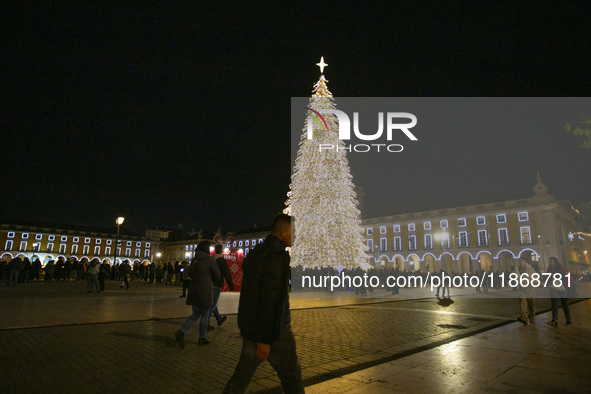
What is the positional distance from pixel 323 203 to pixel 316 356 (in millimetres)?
18163

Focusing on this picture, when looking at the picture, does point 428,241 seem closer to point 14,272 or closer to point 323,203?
point 323,203

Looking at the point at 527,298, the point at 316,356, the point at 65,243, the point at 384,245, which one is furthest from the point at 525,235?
the point at 65,243

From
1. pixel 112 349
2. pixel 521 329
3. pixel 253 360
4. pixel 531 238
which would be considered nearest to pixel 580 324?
pixel 521 329

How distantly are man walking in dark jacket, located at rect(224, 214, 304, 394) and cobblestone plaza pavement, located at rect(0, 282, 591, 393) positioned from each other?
3.94 feet

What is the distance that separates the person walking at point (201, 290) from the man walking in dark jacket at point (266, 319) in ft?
11.5

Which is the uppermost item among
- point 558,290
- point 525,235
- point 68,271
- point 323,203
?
point 525,235

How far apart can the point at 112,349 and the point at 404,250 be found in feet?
215

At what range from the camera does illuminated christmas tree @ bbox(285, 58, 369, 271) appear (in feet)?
76.6

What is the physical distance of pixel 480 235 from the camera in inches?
2296

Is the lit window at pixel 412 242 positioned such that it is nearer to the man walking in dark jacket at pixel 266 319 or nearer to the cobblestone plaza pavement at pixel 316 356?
the cobblestone plaza pavement at pixel 316 356

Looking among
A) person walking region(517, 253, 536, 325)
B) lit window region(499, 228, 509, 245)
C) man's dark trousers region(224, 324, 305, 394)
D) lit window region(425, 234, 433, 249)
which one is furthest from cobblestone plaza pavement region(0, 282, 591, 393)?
lit window region(425, 234, 433, 249)

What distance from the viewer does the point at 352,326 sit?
28.0ft

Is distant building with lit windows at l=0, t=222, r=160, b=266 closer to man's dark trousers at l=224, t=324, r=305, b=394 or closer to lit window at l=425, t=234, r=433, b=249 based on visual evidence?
lit window at l=425, t=234, r=433, b=249

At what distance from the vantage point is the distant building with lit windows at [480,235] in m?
52.7
